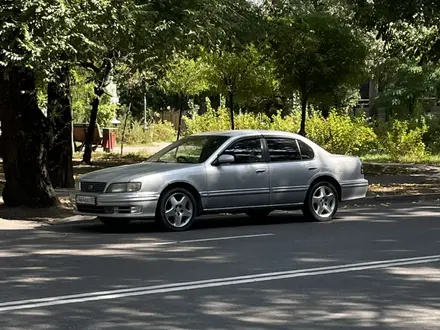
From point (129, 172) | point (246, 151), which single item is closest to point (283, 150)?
point (246, 151)

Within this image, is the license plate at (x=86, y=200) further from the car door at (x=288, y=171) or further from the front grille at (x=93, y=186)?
the car door at (x=288, y=171)

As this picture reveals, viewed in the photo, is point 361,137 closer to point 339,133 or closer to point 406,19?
point 339,133

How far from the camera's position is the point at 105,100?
1415 inches

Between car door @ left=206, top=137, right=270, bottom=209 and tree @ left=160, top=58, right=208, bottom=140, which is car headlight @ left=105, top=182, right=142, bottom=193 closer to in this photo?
car door @ left=206, top=137, right=270, bottom=209

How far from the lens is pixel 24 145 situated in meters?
14.3

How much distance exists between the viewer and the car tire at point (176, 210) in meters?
11.9

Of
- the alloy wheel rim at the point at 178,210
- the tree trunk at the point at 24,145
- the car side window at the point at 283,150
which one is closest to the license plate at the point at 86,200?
the alloy wheel rim at the point at 178,210

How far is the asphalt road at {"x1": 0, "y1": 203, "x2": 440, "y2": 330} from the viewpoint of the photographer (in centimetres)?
646

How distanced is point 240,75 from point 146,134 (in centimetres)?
1711

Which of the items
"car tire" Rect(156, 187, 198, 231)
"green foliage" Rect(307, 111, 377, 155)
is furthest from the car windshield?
"green foliage" Rect(307, 111, 377, 155)

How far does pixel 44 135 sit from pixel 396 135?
17240mm

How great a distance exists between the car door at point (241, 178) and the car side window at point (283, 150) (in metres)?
0.19

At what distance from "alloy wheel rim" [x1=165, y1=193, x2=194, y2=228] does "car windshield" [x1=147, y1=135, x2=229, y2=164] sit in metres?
0.71

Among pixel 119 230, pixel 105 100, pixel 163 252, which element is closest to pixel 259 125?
pixel 105 100
